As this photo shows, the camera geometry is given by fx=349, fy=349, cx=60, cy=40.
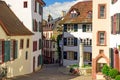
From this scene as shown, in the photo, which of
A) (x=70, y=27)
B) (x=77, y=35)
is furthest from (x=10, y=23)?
(x=70, y=27)

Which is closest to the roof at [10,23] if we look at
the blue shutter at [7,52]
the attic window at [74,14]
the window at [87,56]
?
the blue shutter at [7,52]

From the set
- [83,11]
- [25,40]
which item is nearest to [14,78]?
[25,40]

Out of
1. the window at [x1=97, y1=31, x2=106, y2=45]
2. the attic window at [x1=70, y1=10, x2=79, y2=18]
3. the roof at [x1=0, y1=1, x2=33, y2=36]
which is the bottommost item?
the window at [x1=97, y1=31, x2=106, y2=45]

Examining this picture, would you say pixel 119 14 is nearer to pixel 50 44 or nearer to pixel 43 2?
pixel 43 2

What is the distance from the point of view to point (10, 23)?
43.2 metres

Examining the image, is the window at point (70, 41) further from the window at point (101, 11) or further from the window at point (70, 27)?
the window at point (101, 11)

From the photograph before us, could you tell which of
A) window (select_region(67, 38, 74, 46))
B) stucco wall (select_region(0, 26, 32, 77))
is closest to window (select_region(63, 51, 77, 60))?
window (select_region(67, 38, 74, 46))

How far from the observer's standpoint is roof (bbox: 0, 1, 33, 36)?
40.3 metres

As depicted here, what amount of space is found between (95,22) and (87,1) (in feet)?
81.5

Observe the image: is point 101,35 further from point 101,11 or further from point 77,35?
point 77,35

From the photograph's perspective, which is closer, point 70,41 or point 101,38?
point 101,38

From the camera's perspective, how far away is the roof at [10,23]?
132 feet

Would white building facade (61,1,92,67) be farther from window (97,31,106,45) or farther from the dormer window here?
window (97,31,106,45)

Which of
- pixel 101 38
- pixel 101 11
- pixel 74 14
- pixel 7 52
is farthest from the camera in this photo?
pixel 74 14
